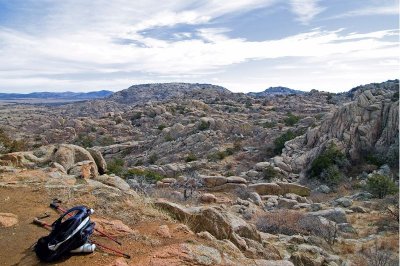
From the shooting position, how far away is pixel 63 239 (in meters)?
6.38

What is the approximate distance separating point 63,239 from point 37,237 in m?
1.18

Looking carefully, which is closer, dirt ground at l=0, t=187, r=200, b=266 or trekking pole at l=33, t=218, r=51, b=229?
dirt ground at l=0, t=187, r=200, b=266

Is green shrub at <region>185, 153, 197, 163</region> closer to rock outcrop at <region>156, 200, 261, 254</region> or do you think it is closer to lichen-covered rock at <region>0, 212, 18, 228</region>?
rock outcrop at <region>156, 200, 261, 254</region>

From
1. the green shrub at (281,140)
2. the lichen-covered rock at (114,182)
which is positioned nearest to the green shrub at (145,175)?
the green shrub at (281,140)

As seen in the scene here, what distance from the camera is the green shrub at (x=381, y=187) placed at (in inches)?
684

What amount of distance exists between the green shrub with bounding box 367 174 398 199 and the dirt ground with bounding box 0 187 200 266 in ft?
42.1

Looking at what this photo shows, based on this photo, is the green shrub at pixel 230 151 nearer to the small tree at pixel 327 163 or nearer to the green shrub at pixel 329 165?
the green shrub at pixel 329 165

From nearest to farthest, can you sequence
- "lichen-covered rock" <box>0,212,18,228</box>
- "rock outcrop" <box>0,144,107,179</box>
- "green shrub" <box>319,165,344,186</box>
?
"lichen-covered rock" <box>0,212,18,228</box>, "rock outcrop" <box>0,144,107,179</box>, "green shrub" <box>319,165,344,186</box>

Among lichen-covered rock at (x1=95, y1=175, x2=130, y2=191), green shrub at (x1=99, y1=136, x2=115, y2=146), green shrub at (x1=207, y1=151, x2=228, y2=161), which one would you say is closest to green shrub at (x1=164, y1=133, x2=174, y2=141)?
green shrub at (x1=207, y1=151, x2=228, y2=161)

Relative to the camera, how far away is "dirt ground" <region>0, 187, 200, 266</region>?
6.52 metres

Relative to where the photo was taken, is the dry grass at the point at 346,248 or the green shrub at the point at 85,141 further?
the green shrub at the point at 85,141

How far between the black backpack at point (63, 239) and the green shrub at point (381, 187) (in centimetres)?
1492

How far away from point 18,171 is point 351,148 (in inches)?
835

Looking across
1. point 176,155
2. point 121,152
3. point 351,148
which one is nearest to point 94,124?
point 121,152
